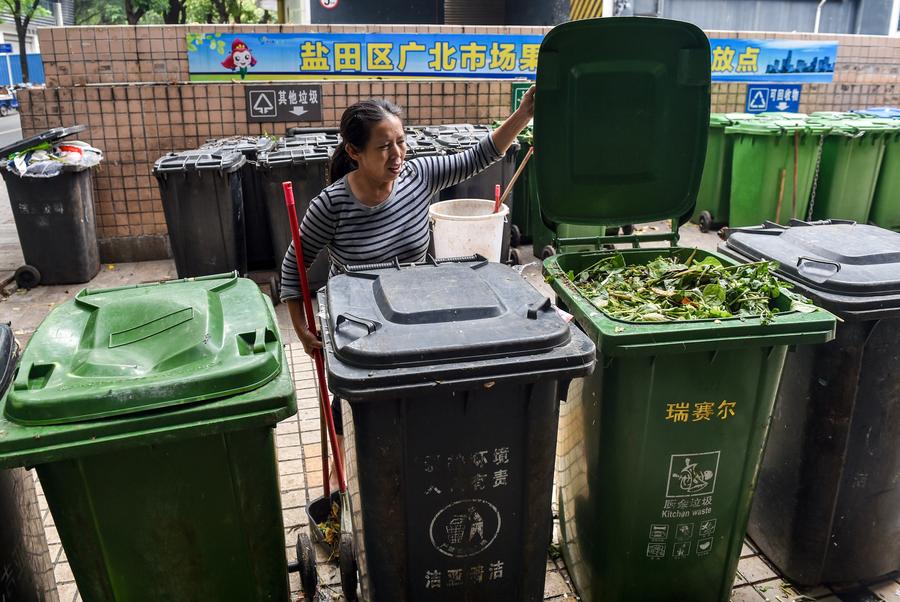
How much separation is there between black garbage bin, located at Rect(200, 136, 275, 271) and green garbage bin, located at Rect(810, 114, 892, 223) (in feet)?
20.0

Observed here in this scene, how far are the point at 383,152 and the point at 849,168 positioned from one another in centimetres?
669

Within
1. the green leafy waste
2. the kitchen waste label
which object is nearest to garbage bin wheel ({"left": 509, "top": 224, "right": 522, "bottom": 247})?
the green leafy waste

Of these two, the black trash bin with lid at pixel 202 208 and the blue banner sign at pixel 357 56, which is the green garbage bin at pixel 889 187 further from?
the black trash bin with lid at pixel 202 208

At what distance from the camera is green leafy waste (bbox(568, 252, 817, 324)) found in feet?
7.66

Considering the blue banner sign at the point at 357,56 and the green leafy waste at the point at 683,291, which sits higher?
the blue banner sign at the point at 357,56

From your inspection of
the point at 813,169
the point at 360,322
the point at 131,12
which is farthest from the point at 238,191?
the point at 131,12

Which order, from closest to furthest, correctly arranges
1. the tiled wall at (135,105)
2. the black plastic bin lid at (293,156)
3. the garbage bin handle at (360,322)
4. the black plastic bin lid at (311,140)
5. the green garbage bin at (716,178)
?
the garbage bin handle at (360,322), the black plastic bin lid at (293,156), the black plastic bin lid at (311,140), the tiled wall at (135,105), the green garbage bin at (716,178)

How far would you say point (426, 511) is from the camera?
205 cm

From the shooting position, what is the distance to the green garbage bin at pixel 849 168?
23.9 ft

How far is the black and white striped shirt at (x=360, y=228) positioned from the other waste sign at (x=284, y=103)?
5.20m

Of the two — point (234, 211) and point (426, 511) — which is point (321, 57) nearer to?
point (234, 211)

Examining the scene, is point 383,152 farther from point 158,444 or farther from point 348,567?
point 348,567

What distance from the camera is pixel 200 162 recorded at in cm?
567

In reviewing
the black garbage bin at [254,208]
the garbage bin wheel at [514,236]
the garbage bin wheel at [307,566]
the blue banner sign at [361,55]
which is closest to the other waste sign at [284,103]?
the blue banner sign at [361,55]
